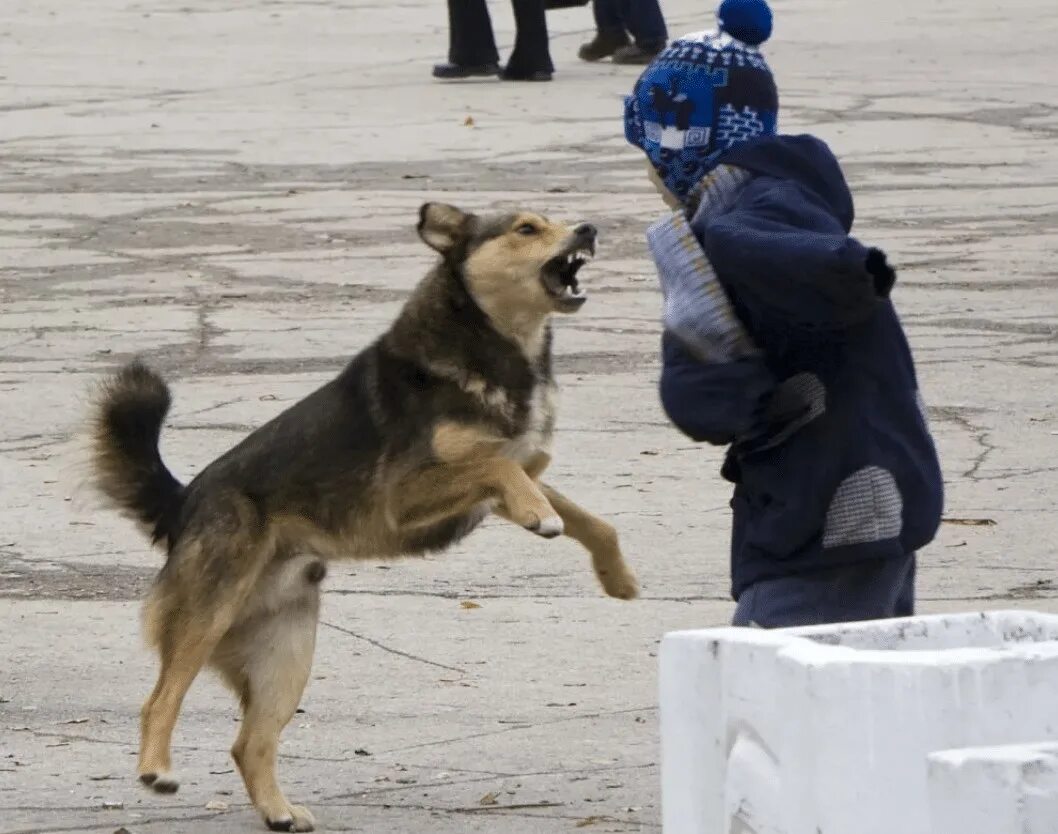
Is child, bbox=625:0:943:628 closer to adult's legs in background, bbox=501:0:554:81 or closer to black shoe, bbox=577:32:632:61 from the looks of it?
adult's legs in background, bbox=501:0:554:81

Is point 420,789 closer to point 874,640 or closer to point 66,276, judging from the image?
point 874,640

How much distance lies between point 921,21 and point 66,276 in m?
13.7

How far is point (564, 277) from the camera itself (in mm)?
5730

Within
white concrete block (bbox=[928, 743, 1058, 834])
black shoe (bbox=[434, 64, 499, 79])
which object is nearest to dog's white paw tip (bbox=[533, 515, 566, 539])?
white concrete block (bbox=[928, 743, 1058, 834])

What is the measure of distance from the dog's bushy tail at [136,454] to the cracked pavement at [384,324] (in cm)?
14

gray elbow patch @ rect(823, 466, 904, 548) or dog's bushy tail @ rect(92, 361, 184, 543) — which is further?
dog's bushy tail @ rect(92, 361, 184, 543)

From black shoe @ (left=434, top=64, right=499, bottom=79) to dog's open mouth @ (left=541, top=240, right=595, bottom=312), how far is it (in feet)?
45.0

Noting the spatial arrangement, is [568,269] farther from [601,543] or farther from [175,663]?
[175,663]

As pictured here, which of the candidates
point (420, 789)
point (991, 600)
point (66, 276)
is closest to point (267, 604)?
point (420, 789)

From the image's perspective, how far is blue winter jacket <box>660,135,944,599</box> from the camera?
392cm

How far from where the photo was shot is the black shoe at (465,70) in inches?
758

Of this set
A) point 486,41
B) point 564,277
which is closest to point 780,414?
point 564,277

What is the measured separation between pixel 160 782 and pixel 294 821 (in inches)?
12.2

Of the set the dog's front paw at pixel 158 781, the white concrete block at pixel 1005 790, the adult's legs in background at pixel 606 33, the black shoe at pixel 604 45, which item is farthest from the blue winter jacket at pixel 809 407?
the black shoe at pixel 604 45
